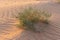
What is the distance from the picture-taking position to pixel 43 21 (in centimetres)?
725

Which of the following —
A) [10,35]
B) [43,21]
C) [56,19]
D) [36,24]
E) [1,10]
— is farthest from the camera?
[1,10]

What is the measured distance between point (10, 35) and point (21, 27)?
0.69 m

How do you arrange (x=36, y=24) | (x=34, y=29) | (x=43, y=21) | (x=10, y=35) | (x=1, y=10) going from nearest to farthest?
(x=10, y=35), (x=34, y=29), (x=36, y=24), (x=43, y=21), (x=1, y=10)

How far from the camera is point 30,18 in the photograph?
6.81 m

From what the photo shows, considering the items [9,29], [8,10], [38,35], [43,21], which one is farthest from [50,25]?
[8,10]

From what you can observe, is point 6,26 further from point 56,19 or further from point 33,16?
point 56,19

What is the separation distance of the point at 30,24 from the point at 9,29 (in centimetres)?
73

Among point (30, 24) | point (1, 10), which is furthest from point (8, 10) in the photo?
point (30, 24)

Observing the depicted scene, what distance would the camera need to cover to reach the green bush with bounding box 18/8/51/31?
644cm

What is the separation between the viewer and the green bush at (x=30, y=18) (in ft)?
21.1

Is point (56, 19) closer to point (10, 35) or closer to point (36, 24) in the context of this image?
point (36, 24)

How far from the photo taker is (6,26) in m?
6.68

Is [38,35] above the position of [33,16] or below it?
below

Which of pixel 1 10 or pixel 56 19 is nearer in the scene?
pixel 56 19
